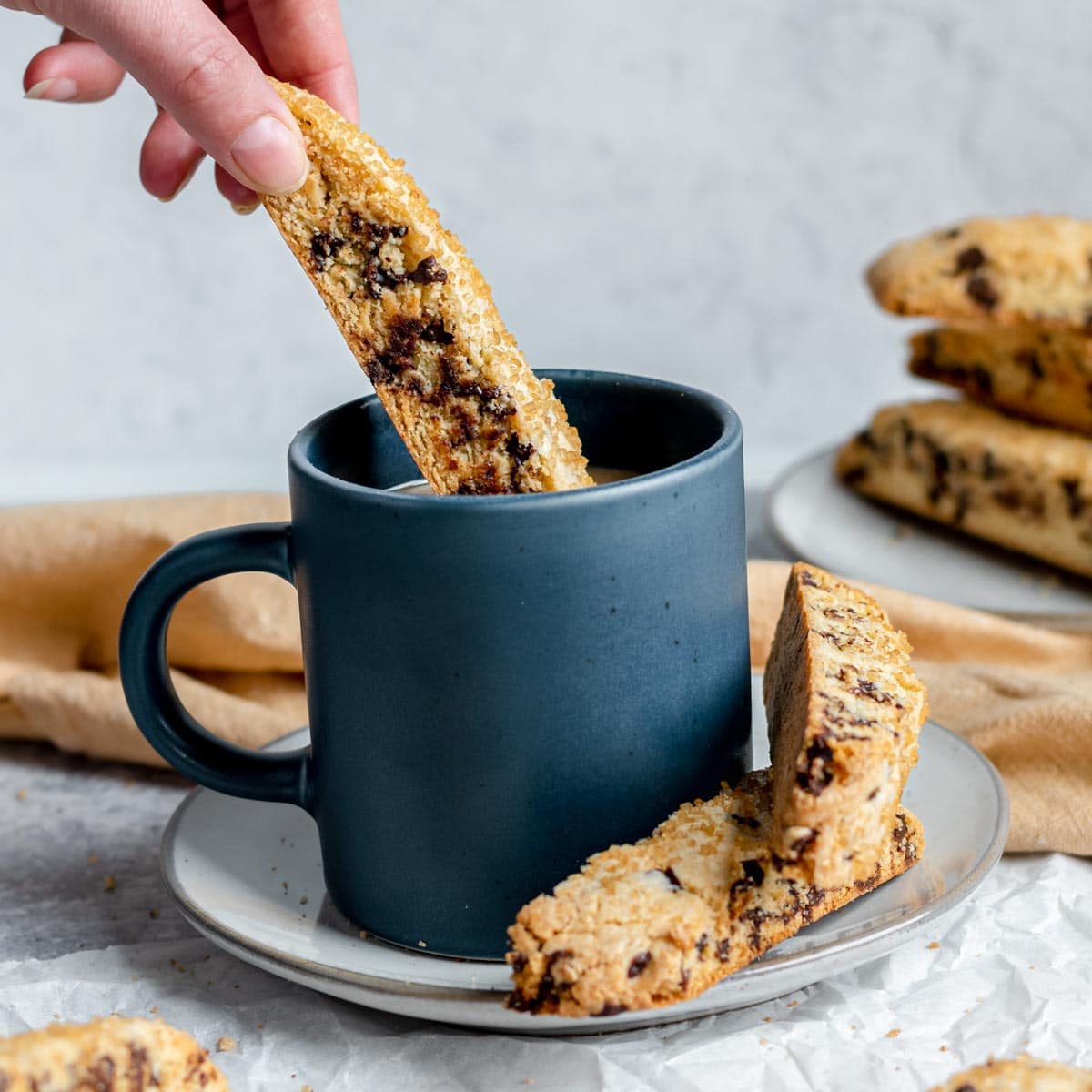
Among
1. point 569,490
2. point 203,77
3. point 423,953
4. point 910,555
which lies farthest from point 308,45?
point 910,555

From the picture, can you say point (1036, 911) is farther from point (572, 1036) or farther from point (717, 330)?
point (717, 330)

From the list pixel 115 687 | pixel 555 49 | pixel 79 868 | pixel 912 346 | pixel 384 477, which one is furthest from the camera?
pixel 555 49

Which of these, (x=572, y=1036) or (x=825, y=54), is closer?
(x=572, y=1036)

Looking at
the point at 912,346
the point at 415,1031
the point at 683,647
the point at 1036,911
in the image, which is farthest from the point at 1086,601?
the point at 415,1031

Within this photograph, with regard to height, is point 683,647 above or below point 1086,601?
above

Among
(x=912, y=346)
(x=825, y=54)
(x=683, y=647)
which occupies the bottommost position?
(x=912, y=346)

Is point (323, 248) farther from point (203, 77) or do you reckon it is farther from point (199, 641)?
point (199, 641)

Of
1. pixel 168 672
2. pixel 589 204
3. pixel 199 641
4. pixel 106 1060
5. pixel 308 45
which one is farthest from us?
pixel 589 204
